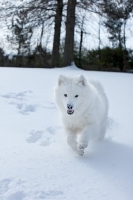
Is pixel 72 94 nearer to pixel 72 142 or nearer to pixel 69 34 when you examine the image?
pixel 72 142

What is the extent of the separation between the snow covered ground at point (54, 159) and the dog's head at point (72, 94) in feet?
1.69

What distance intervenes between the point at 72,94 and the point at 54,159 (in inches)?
33.8

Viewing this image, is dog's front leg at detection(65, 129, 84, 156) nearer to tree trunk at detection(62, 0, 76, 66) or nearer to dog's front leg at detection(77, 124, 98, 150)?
dog's front leg at detection(77, 124, 98, 150)

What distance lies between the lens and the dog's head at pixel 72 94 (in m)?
3.01

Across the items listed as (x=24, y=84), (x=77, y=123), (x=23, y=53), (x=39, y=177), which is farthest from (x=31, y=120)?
(x=23, y=53)

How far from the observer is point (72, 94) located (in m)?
3.10

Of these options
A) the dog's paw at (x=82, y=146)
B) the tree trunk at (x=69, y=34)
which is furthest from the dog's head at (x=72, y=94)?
the tree trunk at (x=69, y=34)

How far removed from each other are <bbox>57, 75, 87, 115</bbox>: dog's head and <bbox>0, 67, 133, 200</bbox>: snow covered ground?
0.51m

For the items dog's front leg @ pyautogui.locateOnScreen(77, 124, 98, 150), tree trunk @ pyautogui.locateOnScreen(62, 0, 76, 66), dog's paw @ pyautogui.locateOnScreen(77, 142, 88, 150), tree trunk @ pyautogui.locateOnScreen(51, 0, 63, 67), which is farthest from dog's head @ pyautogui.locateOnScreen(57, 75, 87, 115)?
tree trunk @ pyautogui.locateOnScreen(51, 0, 63, 67)

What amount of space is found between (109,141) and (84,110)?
24.8 inches

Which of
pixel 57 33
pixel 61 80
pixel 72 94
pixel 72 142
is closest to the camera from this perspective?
pixel 72 142

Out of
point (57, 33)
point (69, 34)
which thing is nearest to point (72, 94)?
point (69, 34)

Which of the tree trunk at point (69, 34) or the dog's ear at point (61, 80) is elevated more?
the tree trunk at point (69, 34)

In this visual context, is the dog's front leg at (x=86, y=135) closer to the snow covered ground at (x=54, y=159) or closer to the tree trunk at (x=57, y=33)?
the snow covered ground at (x=54, y=159)
